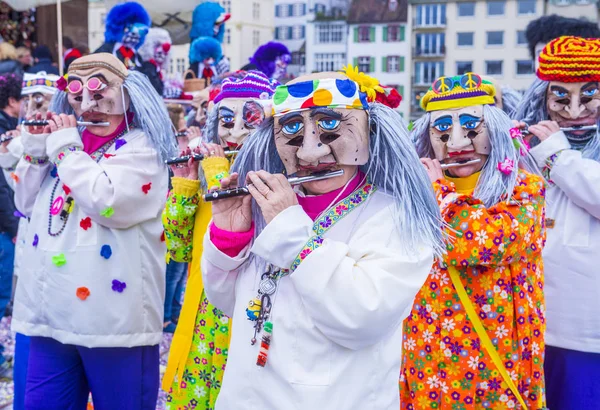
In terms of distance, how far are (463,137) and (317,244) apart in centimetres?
119

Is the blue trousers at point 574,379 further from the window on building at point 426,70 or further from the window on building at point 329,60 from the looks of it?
the window on building at point 426,70

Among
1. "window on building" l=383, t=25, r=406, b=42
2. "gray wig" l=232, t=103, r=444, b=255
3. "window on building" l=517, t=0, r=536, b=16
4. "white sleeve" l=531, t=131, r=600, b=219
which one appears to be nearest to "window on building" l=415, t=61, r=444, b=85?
"window on building" l=383, t=25, r=406, b=42

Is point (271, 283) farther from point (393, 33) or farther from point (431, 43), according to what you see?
point (431, 43)

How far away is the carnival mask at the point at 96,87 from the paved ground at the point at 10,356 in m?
1.83

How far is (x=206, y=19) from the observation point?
696 cm

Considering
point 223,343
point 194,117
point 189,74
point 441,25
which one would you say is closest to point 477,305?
point 223,343

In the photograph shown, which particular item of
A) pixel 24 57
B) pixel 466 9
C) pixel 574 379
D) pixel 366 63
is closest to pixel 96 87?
pixel 574 379

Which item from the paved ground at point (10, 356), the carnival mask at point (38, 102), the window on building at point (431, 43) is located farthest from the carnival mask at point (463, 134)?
the window on building at point (431, 43)

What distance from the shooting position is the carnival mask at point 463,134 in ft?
9.00

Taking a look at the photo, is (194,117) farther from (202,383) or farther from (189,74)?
(202,383)

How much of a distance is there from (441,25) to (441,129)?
912 inches

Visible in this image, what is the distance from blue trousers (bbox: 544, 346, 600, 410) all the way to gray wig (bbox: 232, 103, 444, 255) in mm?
1359

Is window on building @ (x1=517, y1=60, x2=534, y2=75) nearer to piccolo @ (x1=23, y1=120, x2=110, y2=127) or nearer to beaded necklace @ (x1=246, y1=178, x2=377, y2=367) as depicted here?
piccolo @ (x1=23, y1=120, x2=110, y2=127)

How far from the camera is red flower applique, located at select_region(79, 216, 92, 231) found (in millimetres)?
2982
